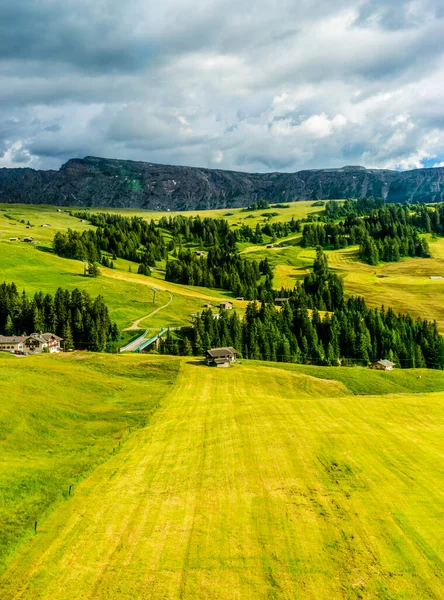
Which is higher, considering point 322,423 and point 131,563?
point 131,563

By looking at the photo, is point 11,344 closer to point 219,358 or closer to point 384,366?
point 219,358

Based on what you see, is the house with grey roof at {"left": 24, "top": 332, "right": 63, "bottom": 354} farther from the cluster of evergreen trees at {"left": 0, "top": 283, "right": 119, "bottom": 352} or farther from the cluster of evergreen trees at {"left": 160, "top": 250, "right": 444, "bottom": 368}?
the cluster of evergreen trees at {"left": 160, "top": 250, "right": 444, "bottom": 368}

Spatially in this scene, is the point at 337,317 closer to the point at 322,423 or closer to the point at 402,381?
the point at 402,381

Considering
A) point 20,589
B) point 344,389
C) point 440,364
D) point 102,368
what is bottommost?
point 440,364

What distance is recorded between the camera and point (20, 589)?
81.8ft

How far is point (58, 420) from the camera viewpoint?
57.2 m

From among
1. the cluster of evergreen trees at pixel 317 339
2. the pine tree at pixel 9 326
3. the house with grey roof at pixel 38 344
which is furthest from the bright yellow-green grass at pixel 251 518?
the pine tree at pixel 9 326

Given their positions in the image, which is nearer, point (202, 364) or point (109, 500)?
point (109, 500)

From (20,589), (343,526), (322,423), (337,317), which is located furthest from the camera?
(337,317)

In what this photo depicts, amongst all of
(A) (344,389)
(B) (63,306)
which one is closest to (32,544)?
(A) (344,389)

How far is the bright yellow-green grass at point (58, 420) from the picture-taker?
35844mm

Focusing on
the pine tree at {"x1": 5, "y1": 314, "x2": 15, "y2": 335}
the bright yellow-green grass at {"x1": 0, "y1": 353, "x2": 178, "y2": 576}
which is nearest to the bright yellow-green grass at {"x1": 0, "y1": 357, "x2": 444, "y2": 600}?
the bright yellow-green grass at {"x1": 0, "y1": 353, "x2": 178, "y2": 576}

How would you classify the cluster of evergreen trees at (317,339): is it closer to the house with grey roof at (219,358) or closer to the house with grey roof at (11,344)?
the house with grey roof at (219,358)

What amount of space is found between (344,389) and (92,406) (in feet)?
180
